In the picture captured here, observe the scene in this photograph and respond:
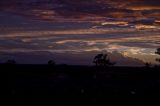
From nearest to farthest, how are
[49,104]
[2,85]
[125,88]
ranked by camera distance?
[49,104] → [2,85] → [125,88]

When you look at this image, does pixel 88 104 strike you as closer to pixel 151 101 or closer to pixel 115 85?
pixel 151 101

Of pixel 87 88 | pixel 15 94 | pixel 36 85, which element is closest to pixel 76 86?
pixel 87 88

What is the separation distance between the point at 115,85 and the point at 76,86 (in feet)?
19.2

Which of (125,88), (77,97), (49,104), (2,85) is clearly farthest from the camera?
(125,88)

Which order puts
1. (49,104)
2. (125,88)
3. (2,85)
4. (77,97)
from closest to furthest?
(49,104) → (77,97) → (2,85) → (125,88)

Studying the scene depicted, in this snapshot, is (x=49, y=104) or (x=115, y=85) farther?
(x=115, y=85)

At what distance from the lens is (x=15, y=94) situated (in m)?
53.8

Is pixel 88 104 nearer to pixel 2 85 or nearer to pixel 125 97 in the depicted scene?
pixel 125 97

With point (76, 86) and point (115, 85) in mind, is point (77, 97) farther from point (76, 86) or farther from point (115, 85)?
point (115, 85)

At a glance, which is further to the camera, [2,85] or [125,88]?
[125,88]

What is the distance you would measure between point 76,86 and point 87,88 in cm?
154

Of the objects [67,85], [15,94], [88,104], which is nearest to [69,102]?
[88,104]

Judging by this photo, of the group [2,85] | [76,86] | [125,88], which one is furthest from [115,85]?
[2,85]

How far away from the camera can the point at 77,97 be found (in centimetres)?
5353
